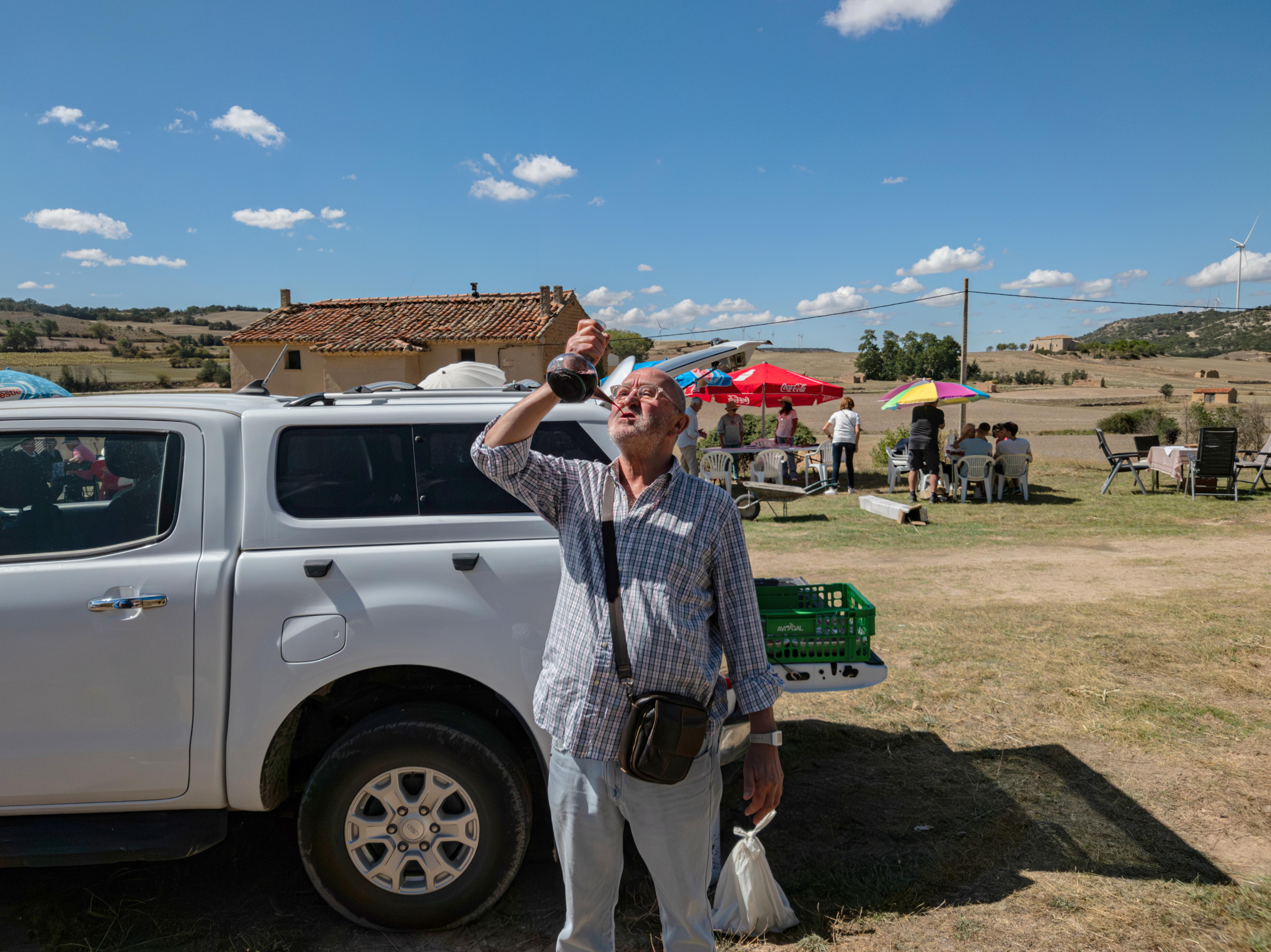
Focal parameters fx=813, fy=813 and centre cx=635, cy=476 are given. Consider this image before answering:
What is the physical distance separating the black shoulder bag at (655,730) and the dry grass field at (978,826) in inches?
44.4

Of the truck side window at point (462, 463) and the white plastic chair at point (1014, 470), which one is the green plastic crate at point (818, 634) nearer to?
the truck side window at point (462, 463)

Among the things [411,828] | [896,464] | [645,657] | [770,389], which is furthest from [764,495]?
[645,657]

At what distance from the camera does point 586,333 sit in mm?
2082

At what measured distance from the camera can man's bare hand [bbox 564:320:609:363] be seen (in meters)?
2.06

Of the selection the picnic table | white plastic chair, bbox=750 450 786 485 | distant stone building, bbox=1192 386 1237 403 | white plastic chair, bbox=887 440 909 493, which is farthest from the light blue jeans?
distant stone building, bbox=1192 386 1237 403

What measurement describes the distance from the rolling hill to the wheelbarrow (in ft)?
324

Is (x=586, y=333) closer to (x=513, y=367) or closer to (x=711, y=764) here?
(x=711, y=764)

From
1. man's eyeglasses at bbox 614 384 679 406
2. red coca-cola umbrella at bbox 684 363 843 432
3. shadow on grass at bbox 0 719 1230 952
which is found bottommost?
shadow on grass at bbox 0 719 1230 952

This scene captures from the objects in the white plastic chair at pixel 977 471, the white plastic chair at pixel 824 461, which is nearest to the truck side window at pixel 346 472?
the white plastic chair at pixel 977 471

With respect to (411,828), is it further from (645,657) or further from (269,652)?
(645,657)

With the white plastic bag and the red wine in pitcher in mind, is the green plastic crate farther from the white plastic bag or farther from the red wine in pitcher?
the red wine in pitcher

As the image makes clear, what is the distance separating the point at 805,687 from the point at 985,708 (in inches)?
84.5

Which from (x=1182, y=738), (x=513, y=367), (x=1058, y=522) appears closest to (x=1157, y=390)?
(x=513, y=367)

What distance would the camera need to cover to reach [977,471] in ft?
44.1
